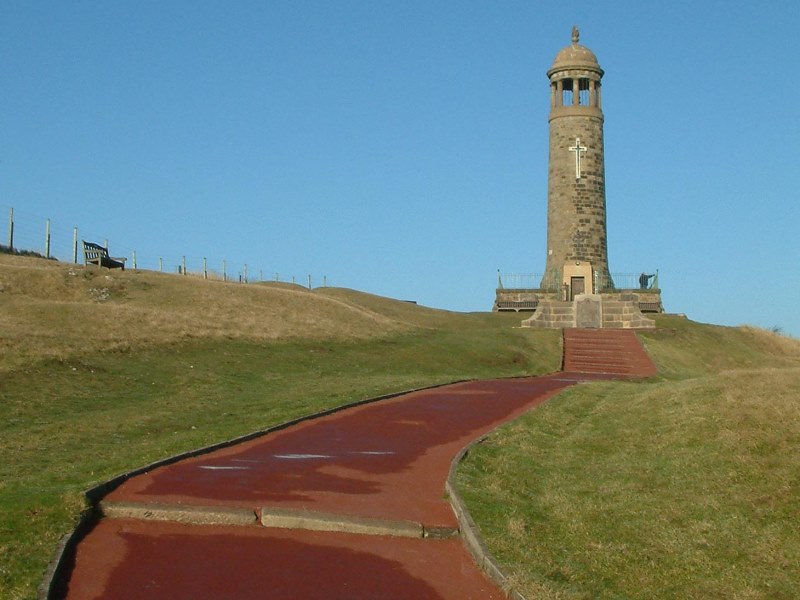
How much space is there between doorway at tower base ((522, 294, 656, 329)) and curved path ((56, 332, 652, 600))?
37.3 meters

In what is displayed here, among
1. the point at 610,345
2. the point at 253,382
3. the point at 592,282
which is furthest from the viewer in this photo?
the point at 592,282

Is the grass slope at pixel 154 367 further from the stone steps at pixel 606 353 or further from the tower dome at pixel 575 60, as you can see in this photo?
the tower dome at pixel 575 60

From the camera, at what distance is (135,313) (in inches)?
1538

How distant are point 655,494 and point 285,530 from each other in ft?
18.4

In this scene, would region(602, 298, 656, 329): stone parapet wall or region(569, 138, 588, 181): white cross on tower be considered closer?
region(602, 298, 656, 329): stone parapet wall

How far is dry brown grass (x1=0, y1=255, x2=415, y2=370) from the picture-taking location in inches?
1302

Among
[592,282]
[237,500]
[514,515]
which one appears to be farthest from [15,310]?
[592,282]

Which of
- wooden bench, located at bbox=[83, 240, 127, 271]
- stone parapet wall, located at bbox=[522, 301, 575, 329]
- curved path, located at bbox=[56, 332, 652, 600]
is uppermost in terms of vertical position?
wooden bench, located at bbox=[83, 240, 127, 271]

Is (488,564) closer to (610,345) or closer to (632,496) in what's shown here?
(632,496)

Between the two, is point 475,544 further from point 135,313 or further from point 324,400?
point 135,313

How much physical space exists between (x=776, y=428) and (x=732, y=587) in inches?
242

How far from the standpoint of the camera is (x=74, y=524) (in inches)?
477

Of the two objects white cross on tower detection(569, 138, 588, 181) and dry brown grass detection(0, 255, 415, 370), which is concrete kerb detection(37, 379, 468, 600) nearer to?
dry brown grass detection(0, 255, 415, 370)

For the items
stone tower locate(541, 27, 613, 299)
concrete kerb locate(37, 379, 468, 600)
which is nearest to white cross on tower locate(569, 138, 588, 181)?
stone tower locate(541, 27, 613, 299)
